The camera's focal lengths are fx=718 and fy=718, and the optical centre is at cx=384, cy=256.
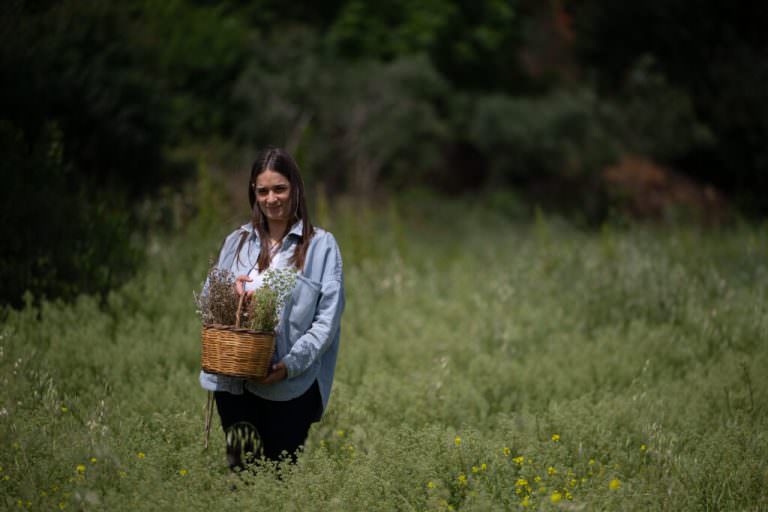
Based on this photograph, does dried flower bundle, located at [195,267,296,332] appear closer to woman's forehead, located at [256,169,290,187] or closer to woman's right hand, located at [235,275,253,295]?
woman's right hand, located at [235,275,253,295]

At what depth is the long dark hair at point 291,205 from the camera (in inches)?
138

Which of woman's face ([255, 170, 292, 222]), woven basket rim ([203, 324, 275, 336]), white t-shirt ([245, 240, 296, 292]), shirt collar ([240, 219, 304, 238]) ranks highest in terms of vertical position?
woman's face ([255, 170, 292, 222])

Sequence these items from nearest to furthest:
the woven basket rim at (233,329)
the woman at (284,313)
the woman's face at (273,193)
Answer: the woven basket rim at (233,329)
the woman at (284,313)
the woman's face at (273,193)

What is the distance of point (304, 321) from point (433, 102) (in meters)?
18.7

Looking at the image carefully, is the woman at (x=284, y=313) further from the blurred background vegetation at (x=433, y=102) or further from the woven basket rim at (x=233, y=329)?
the blurred background vegetation at (x=433, y=102)

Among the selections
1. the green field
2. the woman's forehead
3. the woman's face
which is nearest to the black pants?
the green field

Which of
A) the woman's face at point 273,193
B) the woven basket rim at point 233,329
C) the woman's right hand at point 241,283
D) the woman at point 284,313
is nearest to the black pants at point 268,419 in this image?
the woman at point 284,313

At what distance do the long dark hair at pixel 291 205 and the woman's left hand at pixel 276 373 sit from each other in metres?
0.49

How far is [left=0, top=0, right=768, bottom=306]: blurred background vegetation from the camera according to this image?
12023 mm

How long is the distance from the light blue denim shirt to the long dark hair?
0.10 ft

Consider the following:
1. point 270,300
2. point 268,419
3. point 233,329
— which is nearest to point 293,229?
point 270,300

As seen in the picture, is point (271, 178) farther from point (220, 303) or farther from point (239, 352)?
point (239, 352)

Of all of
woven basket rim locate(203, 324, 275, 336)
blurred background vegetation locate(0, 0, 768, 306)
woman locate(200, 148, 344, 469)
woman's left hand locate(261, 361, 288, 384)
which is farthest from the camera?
blurred background vegetation locate(0, 0, 768, 306)

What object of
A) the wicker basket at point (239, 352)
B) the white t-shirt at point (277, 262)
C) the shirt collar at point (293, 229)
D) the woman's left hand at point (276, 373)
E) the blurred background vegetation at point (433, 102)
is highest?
the blurred background vegetation at point (433, 102)
